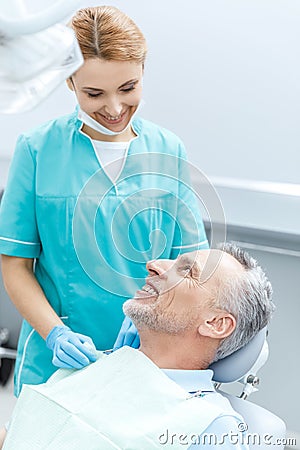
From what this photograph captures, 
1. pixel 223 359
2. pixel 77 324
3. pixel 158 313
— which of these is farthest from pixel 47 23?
pixel 77 324

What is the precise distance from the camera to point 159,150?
1.95 m

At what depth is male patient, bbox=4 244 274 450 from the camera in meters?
1.60

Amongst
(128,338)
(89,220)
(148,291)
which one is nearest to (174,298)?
(148,291)

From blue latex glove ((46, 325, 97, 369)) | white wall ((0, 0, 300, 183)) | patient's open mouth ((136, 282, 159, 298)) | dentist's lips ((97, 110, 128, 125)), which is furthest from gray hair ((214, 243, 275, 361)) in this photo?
white wall ((0, 0, 300, 183))

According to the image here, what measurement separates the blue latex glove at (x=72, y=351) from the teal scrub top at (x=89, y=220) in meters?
0.15

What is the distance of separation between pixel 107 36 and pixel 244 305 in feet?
2.14

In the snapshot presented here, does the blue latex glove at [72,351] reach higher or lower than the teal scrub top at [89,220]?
lower

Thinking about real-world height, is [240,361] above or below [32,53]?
below

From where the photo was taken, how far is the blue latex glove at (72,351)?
5.73 feet

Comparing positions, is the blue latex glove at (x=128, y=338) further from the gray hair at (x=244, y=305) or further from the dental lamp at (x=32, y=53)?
the dental lamp at (x=32, y=53)

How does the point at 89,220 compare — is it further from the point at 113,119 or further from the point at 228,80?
the point at 228,80

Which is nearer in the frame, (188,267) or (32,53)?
(32,53)

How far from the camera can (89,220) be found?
73.7 inches

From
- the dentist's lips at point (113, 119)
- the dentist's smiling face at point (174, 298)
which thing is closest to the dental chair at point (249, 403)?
the dentist's smiling face at point (174, 298)
